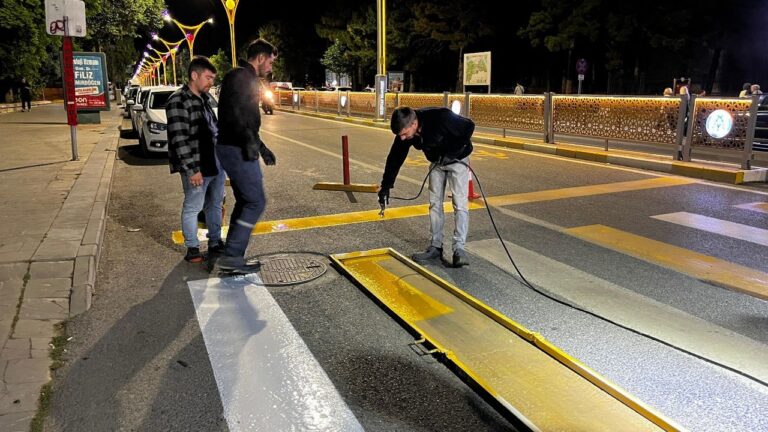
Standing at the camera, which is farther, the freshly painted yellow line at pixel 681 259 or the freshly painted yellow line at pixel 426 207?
the freshly painted yellow line at pixel 426 207

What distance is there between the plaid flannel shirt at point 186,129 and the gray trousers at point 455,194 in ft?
6.89

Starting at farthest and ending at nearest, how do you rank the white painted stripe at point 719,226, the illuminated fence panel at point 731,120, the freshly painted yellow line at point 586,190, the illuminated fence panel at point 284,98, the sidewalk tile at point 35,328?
the illuminated fence panel at point 284,98, the illuminated fence panel at point 731,120, the freshly painted yellow line at point 586,190, the white painted stripe at point 719,226, the sidewalk tile at point 35,328

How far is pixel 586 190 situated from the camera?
898cm

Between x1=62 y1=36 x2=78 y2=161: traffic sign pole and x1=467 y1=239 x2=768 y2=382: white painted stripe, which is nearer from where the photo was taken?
x1=467 y1=239 x2=768 y2=382: white painted stripe

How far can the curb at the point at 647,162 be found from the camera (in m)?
9.75

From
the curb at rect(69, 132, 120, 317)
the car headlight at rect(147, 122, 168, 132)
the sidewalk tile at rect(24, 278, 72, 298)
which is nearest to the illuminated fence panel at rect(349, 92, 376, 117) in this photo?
the car headlight at rect(147, 122, 168, 132)

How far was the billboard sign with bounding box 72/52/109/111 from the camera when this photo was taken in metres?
20.0

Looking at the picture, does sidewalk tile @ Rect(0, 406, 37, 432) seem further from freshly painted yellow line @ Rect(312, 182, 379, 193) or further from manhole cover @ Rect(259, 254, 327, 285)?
freshly painted yellow line @ Rect(312, 182, 379, 193)

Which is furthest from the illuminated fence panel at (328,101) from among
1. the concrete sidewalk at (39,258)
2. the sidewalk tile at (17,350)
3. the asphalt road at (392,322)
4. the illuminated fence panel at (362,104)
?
the sidewalk tile at (17,350)

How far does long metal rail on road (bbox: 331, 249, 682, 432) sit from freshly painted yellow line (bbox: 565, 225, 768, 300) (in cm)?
215

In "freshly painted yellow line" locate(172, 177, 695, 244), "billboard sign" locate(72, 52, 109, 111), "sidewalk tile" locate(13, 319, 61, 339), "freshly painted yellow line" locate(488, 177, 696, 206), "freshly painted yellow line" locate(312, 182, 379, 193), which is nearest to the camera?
"sidewalk tile" locate(13, 319, 61, 339)

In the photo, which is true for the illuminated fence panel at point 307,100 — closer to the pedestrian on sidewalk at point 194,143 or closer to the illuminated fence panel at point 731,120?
the illuminated fence panel at point 731,120

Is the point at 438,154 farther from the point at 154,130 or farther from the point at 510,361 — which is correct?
the point at 154,130

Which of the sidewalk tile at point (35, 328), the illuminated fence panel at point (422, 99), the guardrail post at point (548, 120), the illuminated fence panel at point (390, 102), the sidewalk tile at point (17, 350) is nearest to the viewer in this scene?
the sidewalk tile at point (17, 350)
